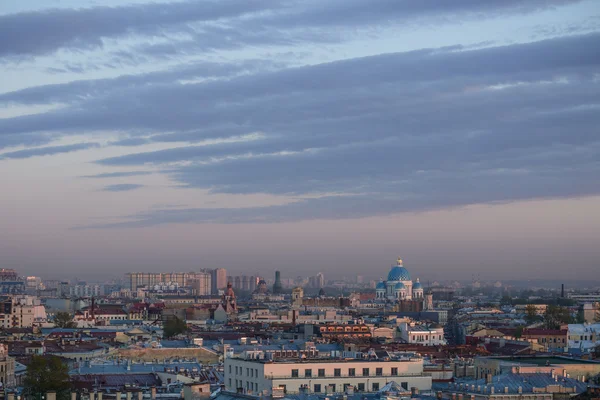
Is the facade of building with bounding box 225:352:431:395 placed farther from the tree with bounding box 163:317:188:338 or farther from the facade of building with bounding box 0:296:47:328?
the facade of building with bounding box 0:296:47:328

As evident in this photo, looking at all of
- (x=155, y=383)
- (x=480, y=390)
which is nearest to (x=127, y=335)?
(x=155, y=383)

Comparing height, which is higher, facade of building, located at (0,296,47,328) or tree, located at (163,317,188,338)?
facade of building, located at (0,296,47,328)

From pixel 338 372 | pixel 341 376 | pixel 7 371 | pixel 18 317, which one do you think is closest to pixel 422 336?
pixel 7 371

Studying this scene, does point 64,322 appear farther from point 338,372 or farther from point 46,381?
point 338,372

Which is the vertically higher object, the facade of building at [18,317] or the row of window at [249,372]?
the facade of building at [18,317]

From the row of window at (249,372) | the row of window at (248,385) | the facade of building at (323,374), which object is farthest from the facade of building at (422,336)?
the row of window at (248,385)

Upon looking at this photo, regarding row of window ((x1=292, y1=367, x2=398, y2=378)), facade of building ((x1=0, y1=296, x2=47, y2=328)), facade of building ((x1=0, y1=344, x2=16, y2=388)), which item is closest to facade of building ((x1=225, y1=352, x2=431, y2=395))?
row of window ((x1=292, y1=367, x2=398, y2=378))

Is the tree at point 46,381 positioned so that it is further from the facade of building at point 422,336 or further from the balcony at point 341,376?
the facade of building at point 422,336
